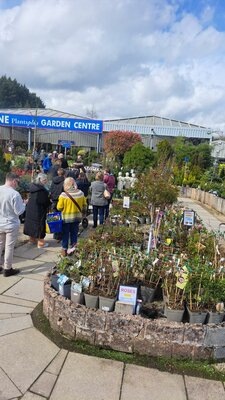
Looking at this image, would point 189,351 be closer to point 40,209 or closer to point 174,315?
point 174,315

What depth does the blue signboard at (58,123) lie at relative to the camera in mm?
24719

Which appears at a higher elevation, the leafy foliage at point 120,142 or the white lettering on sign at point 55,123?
the white lettering on sign at point 55,123

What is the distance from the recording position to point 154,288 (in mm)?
3633

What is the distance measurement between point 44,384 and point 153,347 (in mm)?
1041

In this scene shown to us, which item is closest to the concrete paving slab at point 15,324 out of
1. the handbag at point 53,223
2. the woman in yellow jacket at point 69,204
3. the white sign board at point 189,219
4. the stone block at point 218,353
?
the woman in yellow jacket at point 69,204

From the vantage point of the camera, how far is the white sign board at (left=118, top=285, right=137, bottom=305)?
3.13m

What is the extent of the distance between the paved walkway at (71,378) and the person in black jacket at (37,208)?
2.54 meters

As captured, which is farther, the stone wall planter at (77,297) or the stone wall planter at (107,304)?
the stone wall planter at (77,297)

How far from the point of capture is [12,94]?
82938 mm

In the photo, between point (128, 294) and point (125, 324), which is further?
point (128, 294)

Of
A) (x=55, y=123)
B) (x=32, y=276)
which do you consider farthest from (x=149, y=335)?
(x=55, y=123)

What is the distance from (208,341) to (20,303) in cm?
Answer: 224

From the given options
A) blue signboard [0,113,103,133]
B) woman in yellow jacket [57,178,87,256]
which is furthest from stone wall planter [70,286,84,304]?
blue signboard [0,113,103,133]

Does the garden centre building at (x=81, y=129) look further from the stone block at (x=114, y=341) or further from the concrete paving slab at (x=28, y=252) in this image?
the stone block at (x=114, y=341)
